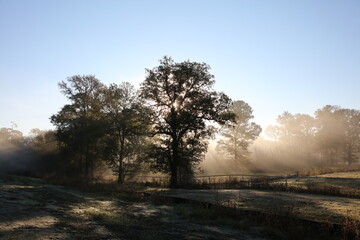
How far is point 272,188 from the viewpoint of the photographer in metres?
24.5

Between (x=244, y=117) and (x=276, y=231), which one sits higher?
(x=244, y=117)

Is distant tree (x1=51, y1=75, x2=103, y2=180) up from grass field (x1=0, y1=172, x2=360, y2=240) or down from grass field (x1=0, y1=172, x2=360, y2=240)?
up

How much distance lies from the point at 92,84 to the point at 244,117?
1213 inches

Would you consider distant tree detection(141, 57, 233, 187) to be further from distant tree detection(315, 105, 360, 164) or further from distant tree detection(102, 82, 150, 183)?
distant tree detection(315, 105, 360, 164)

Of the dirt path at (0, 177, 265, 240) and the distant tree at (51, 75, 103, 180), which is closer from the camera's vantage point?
the dirt path at (0, 177, 265, 240)

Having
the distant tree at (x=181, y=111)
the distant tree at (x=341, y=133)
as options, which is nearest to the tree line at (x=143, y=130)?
the distant tree at (x=181, y=111)

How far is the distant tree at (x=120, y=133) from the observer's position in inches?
1478

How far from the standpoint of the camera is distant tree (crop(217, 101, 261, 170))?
56.2m

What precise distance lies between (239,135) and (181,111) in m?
28.2

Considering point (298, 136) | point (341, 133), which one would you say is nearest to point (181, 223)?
point (341, 133)

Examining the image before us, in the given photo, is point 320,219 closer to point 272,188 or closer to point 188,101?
point 272,188

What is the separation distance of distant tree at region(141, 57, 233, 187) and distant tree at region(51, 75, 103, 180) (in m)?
11.6

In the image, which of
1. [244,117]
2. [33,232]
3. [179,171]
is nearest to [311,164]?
[244,117]

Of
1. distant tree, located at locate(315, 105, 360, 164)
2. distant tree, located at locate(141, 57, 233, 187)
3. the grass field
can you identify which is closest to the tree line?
distant tree, located at locate(141, 57, 233, 187)
